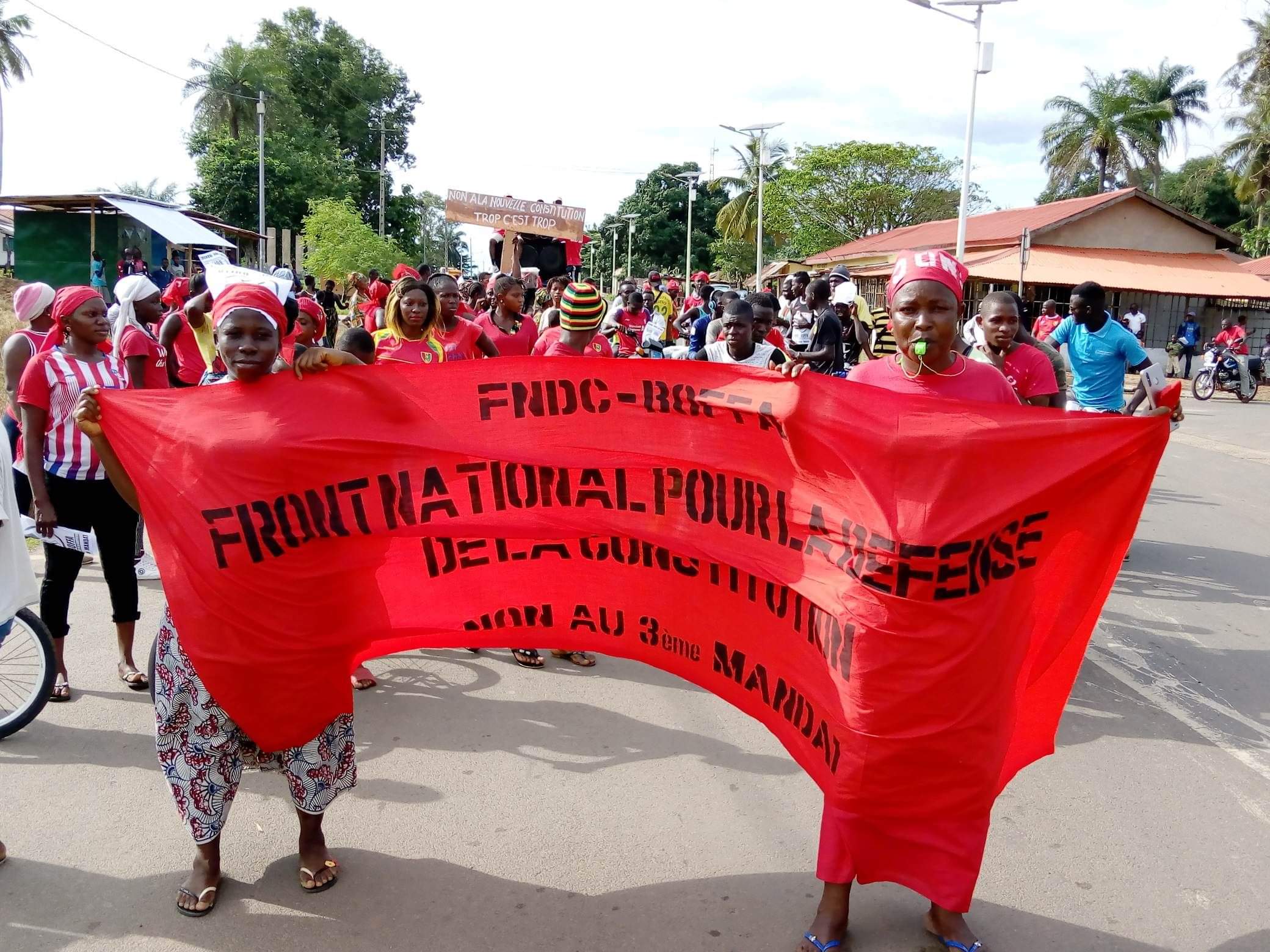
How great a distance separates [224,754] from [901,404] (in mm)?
2325

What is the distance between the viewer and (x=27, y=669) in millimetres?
4520

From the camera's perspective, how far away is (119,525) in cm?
476

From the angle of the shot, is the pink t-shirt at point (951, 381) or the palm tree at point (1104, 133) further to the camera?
the palm tree at point (1104, 133)

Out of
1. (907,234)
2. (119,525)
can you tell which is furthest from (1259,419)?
(907,234)

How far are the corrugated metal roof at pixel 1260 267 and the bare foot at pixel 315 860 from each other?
119ft

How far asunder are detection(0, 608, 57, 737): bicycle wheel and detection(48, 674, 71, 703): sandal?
160mm

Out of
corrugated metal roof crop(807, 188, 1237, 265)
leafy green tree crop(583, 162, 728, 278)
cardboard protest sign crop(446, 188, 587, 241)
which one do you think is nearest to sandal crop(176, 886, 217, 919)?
cardboard protest sign crop(446, 188, 587, 241)

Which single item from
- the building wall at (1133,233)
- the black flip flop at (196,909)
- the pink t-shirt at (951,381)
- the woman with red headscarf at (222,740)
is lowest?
the black flip flop at (196,909)

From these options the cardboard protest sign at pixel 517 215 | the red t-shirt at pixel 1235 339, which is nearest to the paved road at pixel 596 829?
the cardboard protest sign at pixel 517 215

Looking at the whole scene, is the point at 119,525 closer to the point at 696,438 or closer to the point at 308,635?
the point at 308,635

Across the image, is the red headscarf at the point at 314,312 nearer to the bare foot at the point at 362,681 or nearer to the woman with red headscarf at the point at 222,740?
the bare foot at the point at 362,681

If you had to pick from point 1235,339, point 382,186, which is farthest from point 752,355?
point 382,186

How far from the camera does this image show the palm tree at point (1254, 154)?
135 ft

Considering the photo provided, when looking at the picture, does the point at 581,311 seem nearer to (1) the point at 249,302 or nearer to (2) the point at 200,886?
(1) the point at 249,302
